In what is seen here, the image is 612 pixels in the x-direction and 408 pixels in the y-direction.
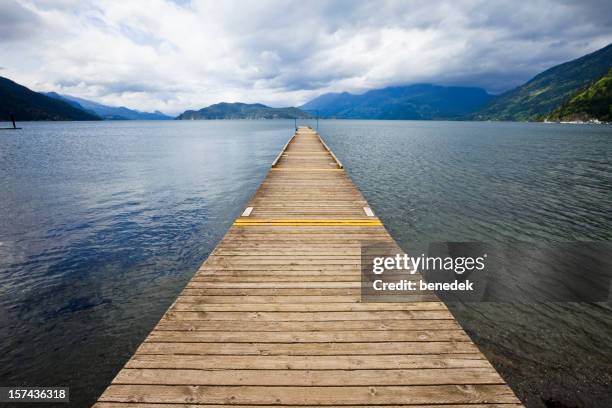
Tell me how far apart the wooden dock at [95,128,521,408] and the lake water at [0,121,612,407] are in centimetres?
316

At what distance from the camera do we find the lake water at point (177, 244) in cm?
693

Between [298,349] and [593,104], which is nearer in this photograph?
[298,349]

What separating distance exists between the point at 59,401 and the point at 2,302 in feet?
17.3

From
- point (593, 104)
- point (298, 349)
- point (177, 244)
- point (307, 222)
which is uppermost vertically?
point (593, 104)

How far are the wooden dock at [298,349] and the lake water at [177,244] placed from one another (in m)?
3.16

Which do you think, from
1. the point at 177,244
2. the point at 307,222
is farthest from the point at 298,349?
the point at 177,244

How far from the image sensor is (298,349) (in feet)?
15.1

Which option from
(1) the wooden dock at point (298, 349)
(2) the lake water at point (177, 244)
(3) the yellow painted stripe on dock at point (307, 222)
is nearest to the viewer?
(1) the wooden dock at point (298, 349)

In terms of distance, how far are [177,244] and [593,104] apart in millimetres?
240889

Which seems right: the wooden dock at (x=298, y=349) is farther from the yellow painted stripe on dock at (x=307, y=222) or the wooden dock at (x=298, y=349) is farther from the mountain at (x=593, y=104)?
the mountain at (x=593, y=104)

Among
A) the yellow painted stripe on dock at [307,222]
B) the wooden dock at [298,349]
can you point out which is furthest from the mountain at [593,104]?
the wooden dock at [298,349]

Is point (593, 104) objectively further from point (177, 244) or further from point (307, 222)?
point (177, 244)

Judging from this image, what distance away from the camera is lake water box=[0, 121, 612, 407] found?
22.7 feet

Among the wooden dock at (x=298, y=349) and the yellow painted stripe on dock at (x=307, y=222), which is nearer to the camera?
the wooden dock at (x=298, y=349)
